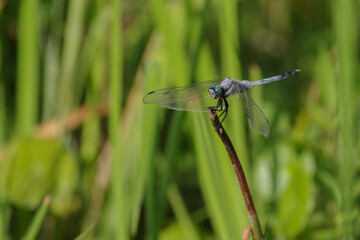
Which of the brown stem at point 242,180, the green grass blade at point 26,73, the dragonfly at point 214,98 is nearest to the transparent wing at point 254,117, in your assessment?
the dragonfly at point 214,98

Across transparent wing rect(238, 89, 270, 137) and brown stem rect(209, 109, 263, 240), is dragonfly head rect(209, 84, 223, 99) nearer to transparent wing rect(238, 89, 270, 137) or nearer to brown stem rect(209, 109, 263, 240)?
transparent wing rect(238, 89, 270, 137)

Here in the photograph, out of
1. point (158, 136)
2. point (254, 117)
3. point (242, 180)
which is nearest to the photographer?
point (242, 180)

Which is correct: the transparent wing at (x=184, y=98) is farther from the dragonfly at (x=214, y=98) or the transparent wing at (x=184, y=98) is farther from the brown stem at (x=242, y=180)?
the brown stem at (x=242, y=180)

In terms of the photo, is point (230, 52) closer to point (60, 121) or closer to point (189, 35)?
point (189, 35)

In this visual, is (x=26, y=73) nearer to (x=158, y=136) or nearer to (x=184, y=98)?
(x=158, y=136)

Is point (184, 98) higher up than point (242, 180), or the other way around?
point (184, 98)

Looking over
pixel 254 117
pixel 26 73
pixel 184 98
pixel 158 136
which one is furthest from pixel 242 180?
pixel 26 73
